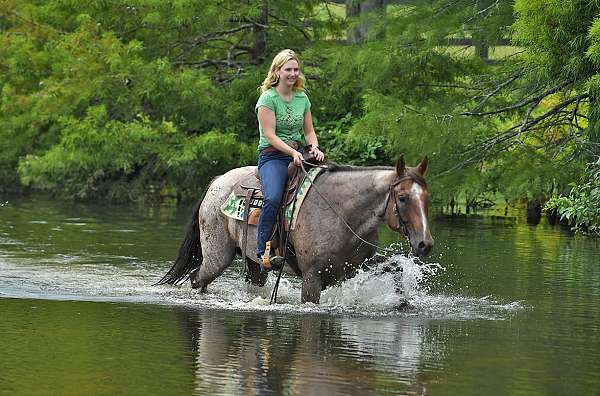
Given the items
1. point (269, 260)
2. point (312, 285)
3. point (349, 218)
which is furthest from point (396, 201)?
point (269, 260)

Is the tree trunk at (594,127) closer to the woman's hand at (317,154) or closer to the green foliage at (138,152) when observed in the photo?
the woman's hand at (317,154)

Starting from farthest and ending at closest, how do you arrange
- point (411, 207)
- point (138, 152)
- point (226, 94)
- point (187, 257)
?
point (138, 152), point (226, 94), point (187, 257), point (411, 207)

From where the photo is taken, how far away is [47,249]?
17594 millimetres

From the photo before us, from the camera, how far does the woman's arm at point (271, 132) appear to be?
11672 mm

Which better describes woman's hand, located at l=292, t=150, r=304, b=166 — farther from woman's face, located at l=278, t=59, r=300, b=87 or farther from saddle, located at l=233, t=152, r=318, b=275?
woman's face, located at l=278, t=59, r=300, b=87

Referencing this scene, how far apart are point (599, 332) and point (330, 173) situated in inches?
106

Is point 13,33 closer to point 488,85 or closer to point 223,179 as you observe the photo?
point 488,85

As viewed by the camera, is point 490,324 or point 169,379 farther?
point 490,324

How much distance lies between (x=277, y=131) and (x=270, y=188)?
524 mm

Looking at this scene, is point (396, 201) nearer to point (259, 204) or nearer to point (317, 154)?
point (317, 154)

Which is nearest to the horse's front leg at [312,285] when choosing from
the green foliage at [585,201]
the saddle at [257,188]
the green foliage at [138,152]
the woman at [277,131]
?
the woman at [277,131]

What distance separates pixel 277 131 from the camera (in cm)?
1198

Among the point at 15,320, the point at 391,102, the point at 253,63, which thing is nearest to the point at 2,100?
the point at 253,63

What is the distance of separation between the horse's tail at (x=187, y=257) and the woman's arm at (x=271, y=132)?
1.87m
